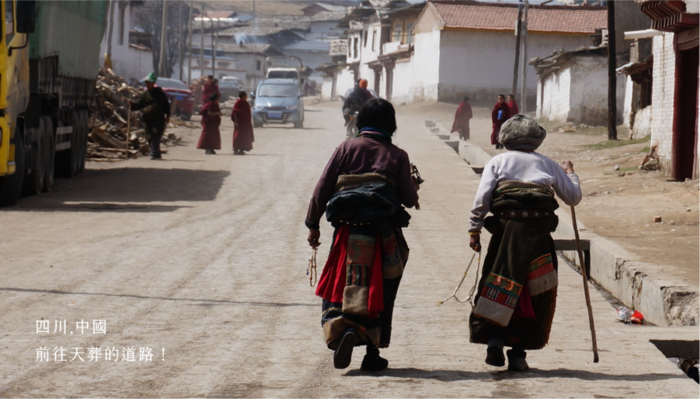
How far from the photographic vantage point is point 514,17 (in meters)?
50.5

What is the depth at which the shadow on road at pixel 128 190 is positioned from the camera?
1222 cm

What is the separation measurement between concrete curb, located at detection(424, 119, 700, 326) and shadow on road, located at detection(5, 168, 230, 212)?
572 centimetres

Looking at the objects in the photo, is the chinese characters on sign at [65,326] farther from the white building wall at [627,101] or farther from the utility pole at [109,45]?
the utility pole at [109,45]

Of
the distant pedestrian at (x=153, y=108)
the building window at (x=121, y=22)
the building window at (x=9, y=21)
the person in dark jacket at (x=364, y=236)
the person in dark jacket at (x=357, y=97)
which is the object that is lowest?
the person in dark jacket at (x=364, y=236)

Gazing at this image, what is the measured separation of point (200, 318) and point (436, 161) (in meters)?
14.7

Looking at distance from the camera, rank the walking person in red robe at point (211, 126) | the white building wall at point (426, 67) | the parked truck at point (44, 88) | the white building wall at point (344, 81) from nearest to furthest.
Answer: the parked truck at point (44, 88)
the walking person in red robe at point (211, 126)
the white building wall at point (426, 67)
the white building wall at point (344, 81)

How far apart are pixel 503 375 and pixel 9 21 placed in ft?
28.9

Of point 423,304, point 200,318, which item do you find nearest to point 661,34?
point 423,304

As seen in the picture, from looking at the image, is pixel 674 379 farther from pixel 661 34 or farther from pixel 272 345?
pixel 661 34

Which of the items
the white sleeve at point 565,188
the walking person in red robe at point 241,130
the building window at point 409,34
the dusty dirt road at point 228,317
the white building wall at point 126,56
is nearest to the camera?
the dusty dirt road at point 228,317

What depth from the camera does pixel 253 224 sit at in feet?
35.6

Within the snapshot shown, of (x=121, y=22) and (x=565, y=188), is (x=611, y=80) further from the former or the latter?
(x=121, y=22)

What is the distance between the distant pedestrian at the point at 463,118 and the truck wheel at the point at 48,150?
16.7 metres

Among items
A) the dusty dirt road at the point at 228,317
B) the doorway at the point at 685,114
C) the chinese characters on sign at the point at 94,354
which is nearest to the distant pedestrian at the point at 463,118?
the doorway at the point at 685,114
